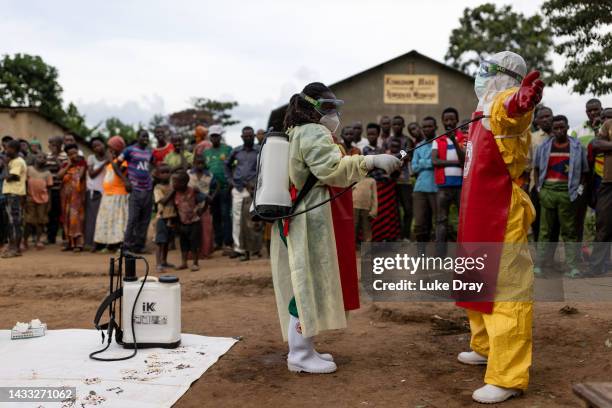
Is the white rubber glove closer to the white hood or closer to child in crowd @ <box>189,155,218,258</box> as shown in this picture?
the white hood

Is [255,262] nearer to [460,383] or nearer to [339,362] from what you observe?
[339,362]

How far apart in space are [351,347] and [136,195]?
565 centimetres

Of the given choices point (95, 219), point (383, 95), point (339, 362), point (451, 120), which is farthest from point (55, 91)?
point (339, 362)

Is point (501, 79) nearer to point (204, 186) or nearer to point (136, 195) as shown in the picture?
point (204, 186)

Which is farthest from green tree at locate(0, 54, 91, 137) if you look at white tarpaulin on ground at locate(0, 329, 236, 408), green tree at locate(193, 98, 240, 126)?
white tarpaulin on ground at locate(0, 329, 236, 408)

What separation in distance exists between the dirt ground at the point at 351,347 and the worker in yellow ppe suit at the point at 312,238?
0.33 m

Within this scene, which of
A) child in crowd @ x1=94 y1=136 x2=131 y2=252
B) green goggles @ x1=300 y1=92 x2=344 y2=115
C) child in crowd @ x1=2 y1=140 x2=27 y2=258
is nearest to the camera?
green goggles @ x1=300 y1=92 x2=344 y2=115

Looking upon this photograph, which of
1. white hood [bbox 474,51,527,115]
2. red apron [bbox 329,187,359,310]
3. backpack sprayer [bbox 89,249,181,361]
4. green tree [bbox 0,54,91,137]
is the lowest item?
backpack sprayer [bbox 89,249,181,361]

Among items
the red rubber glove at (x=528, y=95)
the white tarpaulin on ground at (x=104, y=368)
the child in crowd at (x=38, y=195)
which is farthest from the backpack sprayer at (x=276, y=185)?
the child in crowd at (x=38, y=195)

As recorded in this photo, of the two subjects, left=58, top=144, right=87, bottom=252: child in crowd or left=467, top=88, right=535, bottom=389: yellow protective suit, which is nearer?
left=467, top=88, right=535, bottom=389: yellow protective suit

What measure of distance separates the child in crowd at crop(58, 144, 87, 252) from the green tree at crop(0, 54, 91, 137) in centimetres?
2024

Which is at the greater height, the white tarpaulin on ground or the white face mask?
the white face mask

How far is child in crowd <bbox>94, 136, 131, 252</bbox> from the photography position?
9836 millimetres

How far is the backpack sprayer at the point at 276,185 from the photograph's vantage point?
Answer: 3.98 meters
